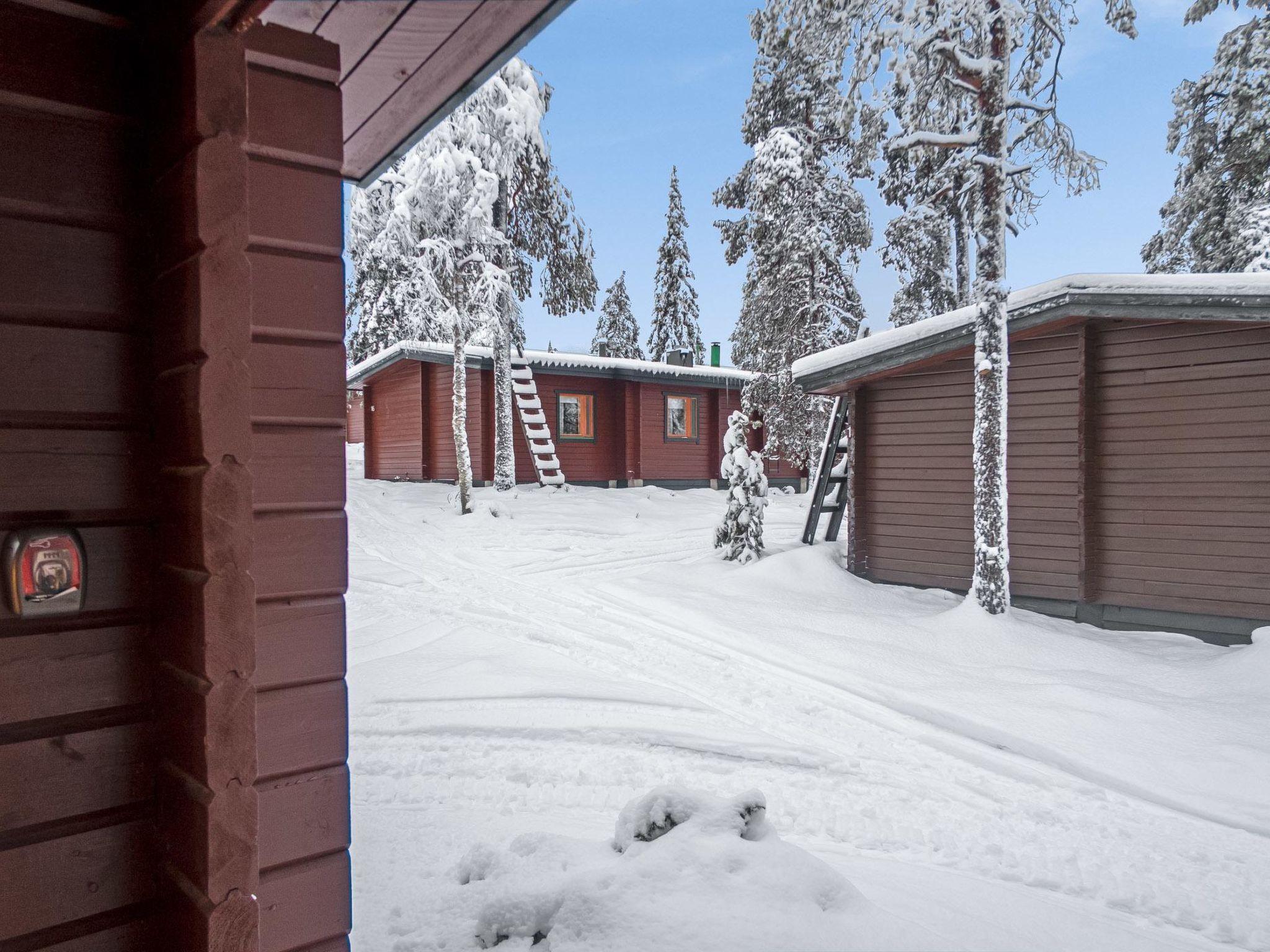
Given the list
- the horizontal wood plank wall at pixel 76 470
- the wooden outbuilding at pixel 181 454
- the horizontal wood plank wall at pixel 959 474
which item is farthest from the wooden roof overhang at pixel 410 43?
the horizontal wood plank wall at pixel 959 474

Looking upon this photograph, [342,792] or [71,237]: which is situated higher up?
[71,237]

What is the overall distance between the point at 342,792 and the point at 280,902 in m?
0.27

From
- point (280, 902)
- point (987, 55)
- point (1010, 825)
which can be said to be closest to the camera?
point (280, 902)

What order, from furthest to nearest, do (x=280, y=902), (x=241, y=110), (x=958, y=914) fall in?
(x=958, y=914), (x=280, y=902), (x=241, y=110)

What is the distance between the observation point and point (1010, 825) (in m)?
3.85

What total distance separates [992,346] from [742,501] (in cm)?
398

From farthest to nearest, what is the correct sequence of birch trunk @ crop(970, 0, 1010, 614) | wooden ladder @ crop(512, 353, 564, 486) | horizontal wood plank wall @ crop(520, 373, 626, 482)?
horizontal wood plank wall @ crop(520, 373, 626, 482) → wooden ladder @ crop(512, 353, 564, 486) → birch trunk @ crop(970, 0, 1010, 614)

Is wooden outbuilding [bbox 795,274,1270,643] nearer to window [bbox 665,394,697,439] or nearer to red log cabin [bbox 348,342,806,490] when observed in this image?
red log cabin [bbox 348,342,806,490]

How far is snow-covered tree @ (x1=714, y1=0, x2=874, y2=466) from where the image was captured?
17.1 metres

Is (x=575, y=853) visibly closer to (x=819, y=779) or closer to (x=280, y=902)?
Answer: (x=280, y=902)

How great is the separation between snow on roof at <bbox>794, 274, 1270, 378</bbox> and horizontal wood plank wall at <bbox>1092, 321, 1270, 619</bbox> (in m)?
0.57

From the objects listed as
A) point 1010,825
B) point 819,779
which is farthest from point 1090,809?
point 819,779

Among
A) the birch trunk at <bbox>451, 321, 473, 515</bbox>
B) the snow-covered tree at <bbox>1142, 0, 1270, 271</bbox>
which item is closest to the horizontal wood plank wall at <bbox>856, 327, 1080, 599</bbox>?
the birch trunk at <bbox>451, 321, 473, 515</bbox>

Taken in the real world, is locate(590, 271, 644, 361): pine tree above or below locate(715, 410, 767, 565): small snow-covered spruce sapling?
above
